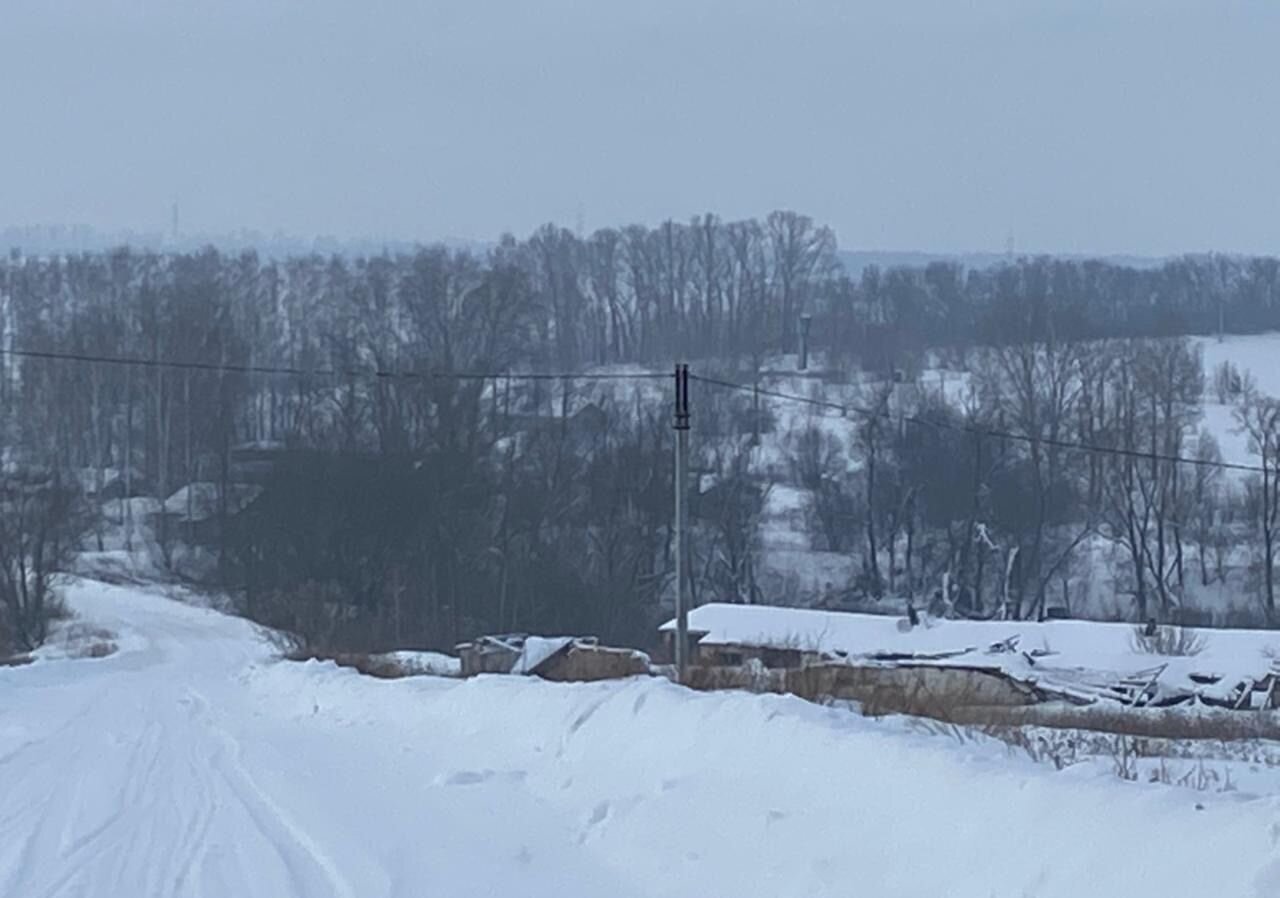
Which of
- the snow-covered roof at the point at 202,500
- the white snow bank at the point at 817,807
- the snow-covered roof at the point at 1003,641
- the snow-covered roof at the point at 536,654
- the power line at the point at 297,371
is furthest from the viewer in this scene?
the snow-covered roof at the point at 202,500

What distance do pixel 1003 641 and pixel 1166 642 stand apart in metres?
4.37

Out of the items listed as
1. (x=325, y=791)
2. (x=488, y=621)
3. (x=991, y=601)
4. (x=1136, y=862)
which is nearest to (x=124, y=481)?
(x=488, y=621)

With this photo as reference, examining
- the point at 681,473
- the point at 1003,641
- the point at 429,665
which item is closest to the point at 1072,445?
the point at 1003,641

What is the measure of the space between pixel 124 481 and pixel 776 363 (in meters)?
49.0

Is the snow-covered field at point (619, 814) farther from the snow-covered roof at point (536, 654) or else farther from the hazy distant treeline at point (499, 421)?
the hazy distant treeline at point (499, 421)

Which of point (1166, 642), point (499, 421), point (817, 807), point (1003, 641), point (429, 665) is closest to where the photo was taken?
point (817, 807)

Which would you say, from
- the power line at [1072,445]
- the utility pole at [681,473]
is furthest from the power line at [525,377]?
the utility pole at [681,473]

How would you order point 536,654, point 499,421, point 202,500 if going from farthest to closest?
point 202,500, point 499,421, point 536,654

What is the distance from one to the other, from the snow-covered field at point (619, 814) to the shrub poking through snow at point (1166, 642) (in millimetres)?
36236

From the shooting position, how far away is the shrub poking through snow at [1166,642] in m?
50.4

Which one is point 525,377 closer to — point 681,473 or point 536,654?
point 536,654

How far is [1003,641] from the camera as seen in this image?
5253 cm

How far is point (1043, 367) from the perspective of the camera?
94.2 metres

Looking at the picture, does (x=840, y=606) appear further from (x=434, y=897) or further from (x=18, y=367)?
(x=434, y=897)
